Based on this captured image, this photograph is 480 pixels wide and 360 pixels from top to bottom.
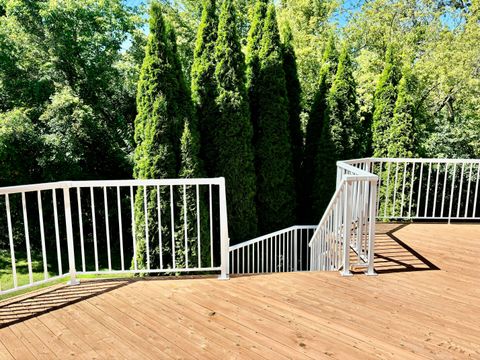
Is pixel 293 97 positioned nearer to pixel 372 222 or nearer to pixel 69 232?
pixel 372 222

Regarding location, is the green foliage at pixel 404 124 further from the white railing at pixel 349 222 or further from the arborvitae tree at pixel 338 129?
the white railing at pixel 349 222

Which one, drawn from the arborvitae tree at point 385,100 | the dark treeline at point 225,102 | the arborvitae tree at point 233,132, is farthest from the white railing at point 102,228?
the arborvitae tree at point 385,100

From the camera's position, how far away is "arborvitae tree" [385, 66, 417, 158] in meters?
8.12

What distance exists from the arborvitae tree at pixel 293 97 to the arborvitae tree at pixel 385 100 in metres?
1.91

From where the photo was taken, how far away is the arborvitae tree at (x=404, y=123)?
26.7 ft

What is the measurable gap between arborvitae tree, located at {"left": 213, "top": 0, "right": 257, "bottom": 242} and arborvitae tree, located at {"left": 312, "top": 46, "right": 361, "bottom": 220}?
203 centimetres

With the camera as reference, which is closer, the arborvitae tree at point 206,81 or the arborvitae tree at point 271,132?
the arborvitae tree at point 206,81

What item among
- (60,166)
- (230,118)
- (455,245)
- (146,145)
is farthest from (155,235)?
(455,245)

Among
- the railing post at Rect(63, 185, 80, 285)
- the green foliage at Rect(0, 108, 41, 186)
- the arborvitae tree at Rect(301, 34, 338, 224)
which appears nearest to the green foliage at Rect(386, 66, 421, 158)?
the arborvitae tree at Rect(301, 34, 338, 224)

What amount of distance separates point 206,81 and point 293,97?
273 cm

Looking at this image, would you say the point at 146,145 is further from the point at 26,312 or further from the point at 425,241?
the point at 425,241

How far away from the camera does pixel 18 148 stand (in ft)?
28.5

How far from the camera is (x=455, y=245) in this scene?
4680mm

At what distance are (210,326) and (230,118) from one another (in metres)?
5.20
